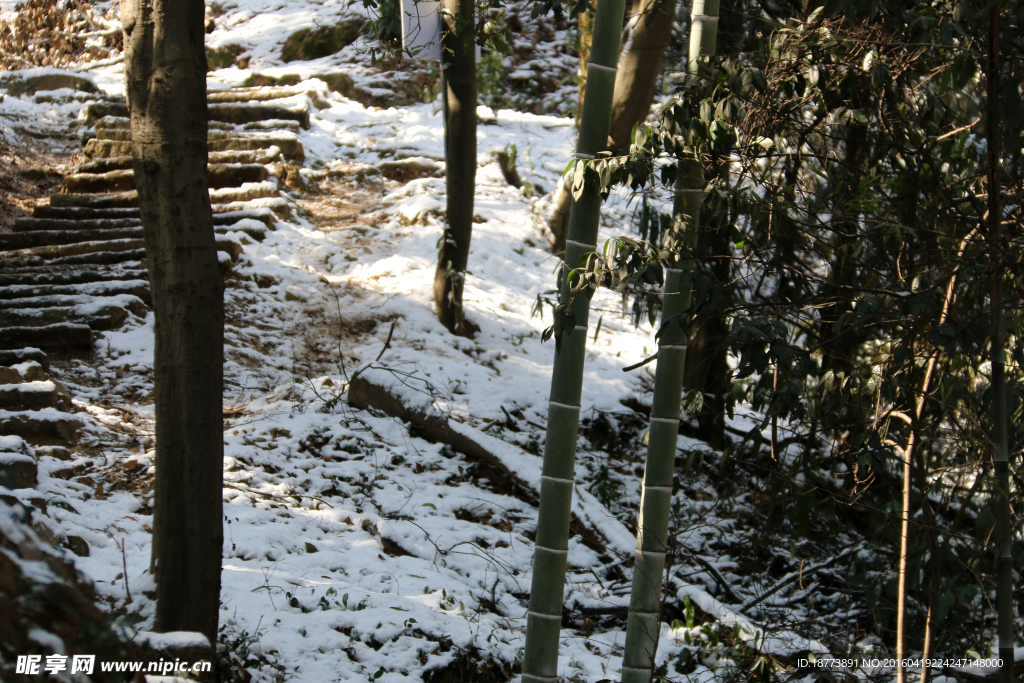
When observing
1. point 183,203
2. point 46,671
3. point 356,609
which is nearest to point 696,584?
point 356,609

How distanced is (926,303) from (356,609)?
8.66 feet

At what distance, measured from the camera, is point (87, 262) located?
582cm

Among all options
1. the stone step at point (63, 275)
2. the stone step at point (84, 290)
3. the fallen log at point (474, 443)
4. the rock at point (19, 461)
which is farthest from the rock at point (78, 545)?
the stone step at point (63, 275)

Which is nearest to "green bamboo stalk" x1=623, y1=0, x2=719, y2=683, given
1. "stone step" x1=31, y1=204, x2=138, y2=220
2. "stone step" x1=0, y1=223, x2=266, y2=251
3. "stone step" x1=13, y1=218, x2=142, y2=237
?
"stone step" x1=0, y1=223, x2=266, y2=251

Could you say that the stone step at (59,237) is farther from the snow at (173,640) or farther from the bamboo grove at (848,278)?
the bamboo grove at (848,278)

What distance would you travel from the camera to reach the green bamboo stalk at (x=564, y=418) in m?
2.29

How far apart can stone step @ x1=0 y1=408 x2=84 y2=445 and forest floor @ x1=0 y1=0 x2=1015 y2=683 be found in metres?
0.16

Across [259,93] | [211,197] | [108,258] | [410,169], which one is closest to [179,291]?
[108,258]

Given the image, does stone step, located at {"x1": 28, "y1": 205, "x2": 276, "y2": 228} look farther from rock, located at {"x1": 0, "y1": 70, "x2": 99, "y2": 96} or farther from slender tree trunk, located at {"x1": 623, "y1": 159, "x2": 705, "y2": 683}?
slender tree trunk, located at {"x1": 623, "y1": 159, "x2": 705, "y2": 683}

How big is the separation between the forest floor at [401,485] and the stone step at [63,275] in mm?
694

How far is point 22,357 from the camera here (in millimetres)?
4414

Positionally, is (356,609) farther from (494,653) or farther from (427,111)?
(427,111)

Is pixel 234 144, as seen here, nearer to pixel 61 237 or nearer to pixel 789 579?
pixel 61 237

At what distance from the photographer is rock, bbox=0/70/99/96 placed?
9734mm
